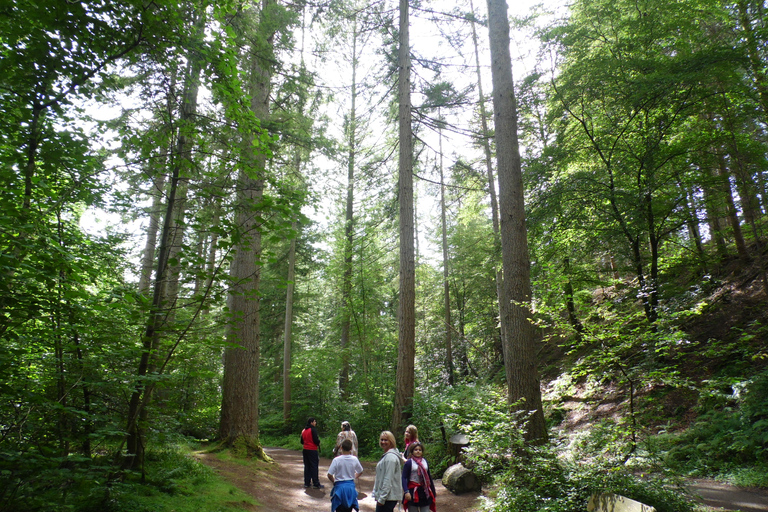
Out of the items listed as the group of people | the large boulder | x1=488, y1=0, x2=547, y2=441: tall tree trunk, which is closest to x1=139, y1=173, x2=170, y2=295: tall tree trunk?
the group of people

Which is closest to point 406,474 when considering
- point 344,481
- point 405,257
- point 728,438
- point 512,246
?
point 344,481

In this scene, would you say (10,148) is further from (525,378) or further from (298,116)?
(298,116)

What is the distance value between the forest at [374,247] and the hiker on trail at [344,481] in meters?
1.73

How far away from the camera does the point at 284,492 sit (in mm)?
7867

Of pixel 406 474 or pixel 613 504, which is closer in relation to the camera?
pixel 613 504

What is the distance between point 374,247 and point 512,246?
9.77 metres

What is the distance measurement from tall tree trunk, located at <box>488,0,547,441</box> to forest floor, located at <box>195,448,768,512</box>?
6.65 feet

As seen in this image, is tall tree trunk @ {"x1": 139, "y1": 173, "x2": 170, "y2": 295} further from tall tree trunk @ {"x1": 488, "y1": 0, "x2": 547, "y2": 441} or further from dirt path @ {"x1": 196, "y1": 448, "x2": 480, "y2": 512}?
tall tree trunk @ {"x1": 488, "y1": 0, "x2": 547, "y2": 441}

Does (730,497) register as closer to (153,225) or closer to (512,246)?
(512,246)

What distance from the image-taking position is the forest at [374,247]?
3.13 metres

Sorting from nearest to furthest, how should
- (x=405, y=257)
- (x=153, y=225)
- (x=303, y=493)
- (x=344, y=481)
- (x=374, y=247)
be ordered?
(x=344, y=481), (x=303, y=493), (x=405, y=257), (x=153, y=225), (x=374, y=247)

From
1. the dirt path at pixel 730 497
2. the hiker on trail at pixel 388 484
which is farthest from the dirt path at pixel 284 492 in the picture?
the dirt path at pixel 730 497

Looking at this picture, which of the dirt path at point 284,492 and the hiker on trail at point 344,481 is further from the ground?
the hiker on trail at point 344,481

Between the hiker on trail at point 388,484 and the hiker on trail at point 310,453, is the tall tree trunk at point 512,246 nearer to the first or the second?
the hiker on trail at point 388,484
